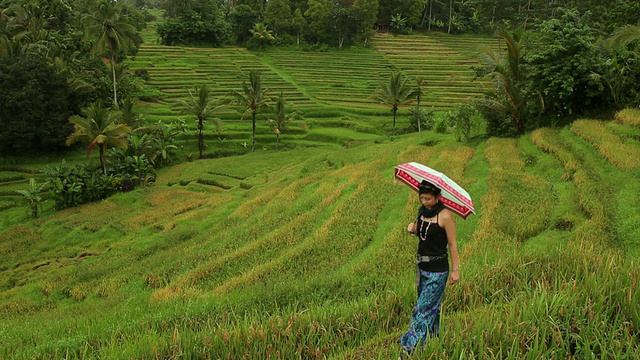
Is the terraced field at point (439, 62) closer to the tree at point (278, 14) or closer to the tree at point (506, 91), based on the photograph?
the tree at point (278, 14)

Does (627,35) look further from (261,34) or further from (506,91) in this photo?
(261,34)

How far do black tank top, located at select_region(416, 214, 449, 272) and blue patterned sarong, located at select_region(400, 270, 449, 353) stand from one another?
0.06 meters

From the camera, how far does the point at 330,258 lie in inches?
301

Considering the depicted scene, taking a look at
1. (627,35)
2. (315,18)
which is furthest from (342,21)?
(627,35)

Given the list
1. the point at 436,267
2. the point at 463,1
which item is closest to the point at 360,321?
the point at 436,267

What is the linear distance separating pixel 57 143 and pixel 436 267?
25198 mm

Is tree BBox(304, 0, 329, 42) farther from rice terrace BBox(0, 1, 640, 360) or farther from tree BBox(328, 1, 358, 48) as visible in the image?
rice terrace BBox(0, 1, 640, 360)

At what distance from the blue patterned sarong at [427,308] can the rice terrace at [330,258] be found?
16 cm

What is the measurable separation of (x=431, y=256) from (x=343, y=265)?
12.0 feet

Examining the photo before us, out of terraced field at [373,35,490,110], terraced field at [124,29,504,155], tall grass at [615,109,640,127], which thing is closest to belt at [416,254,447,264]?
tall grass at [615,109,640,127]

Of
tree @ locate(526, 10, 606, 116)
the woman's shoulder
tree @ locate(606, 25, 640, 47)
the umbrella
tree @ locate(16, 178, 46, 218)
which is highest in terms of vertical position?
tree @ locate(606, 25, 640, 47)

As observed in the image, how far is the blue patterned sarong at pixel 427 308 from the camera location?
143 inches

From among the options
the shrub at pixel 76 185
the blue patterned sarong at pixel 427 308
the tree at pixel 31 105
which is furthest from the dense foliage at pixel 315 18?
the blue patterned sarong at pixel 427 308

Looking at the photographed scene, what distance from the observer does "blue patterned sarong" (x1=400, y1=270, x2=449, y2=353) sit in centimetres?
364
